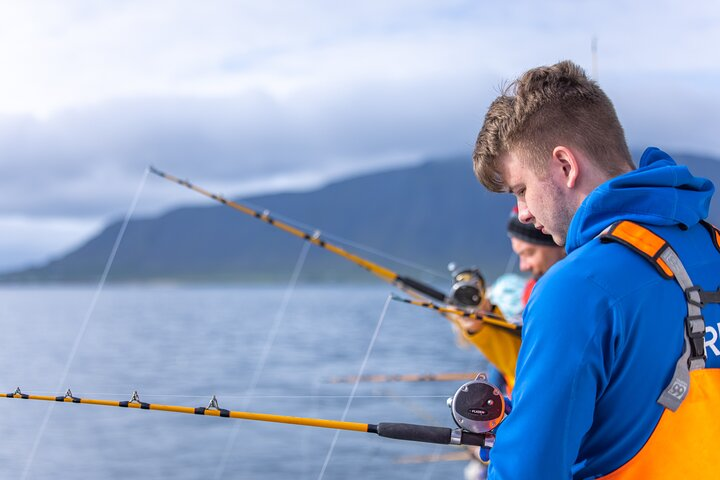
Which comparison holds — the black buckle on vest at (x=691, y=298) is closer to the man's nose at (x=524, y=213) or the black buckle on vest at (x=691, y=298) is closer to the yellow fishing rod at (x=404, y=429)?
the man's nose at (x=524, y=213)

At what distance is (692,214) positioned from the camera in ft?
6.25

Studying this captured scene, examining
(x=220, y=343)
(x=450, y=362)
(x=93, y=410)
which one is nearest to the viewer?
(x=93, y=410)

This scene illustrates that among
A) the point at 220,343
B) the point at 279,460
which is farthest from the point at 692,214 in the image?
the point at 220,343

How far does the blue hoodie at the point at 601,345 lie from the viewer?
1734 mm

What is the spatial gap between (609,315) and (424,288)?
160 inches

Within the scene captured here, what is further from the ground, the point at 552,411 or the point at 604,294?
the point at 604,294

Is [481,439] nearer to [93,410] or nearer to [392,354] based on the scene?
[93,410]

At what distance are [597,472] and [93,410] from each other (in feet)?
68.0

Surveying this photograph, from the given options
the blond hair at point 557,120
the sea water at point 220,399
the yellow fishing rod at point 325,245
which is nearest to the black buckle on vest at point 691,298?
the blond hair at point 557,120

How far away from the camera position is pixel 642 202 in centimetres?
187

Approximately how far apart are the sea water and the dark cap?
3.85 ft

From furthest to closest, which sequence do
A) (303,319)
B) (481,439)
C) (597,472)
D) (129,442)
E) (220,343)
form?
(303,319)
(220,343)
(129,442)
(481,439)
(597,472)

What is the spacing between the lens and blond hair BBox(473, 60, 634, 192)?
194 cm

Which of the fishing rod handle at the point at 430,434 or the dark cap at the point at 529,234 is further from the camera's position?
the dark cap at the point at 529,234
